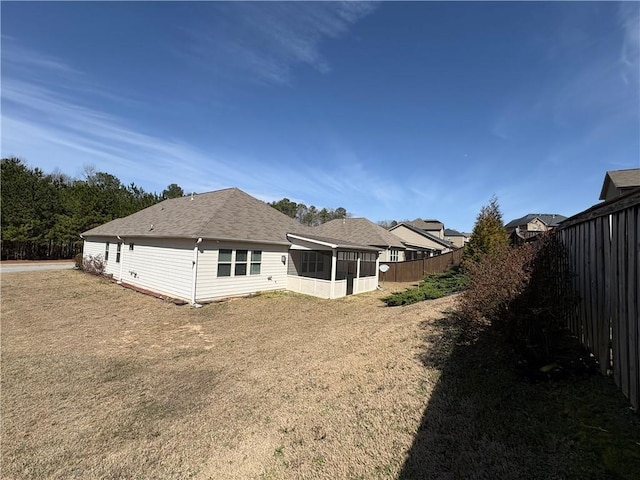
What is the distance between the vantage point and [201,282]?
13188mm

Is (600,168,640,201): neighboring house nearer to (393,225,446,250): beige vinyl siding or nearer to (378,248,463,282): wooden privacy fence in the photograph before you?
(378,248,463,282): wooden privacy fence

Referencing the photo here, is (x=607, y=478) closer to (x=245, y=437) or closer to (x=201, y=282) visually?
(x=245, y=437)

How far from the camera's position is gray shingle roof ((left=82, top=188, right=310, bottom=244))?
14.4m

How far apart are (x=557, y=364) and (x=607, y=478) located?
6.36 ft

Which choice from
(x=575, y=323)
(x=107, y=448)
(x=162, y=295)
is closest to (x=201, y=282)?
(x=162, y=295)

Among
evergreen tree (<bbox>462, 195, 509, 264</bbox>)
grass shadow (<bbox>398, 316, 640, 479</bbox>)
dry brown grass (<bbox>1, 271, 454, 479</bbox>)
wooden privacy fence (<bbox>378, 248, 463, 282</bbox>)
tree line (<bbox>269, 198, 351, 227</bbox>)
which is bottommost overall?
dry brown grass (<bbox>1, 271, 454, 479</bbox>)

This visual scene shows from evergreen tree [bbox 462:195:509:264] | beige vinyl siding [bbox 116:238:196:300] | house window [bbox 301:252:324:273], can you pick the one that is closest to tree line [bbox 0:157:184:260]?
beige vinyl siding [bbox 116:238:196:300]

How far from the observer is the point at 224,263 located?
1414 centimetres

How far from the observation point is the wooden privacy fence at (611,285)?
111 inches

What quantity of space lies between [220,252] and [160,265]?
3.61 m

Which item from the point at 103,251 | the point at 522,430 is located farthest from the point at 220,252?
the point at 103,251

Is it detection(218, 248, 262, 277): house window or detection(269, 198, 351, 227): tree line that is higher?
detection(269, 198, 351, 227): tree line

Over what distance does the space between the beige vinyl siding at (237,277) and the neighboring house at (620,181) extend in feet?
65.2

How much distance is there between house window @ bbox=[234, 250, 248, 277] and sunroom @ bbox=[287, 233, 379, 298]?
283 centimetres
